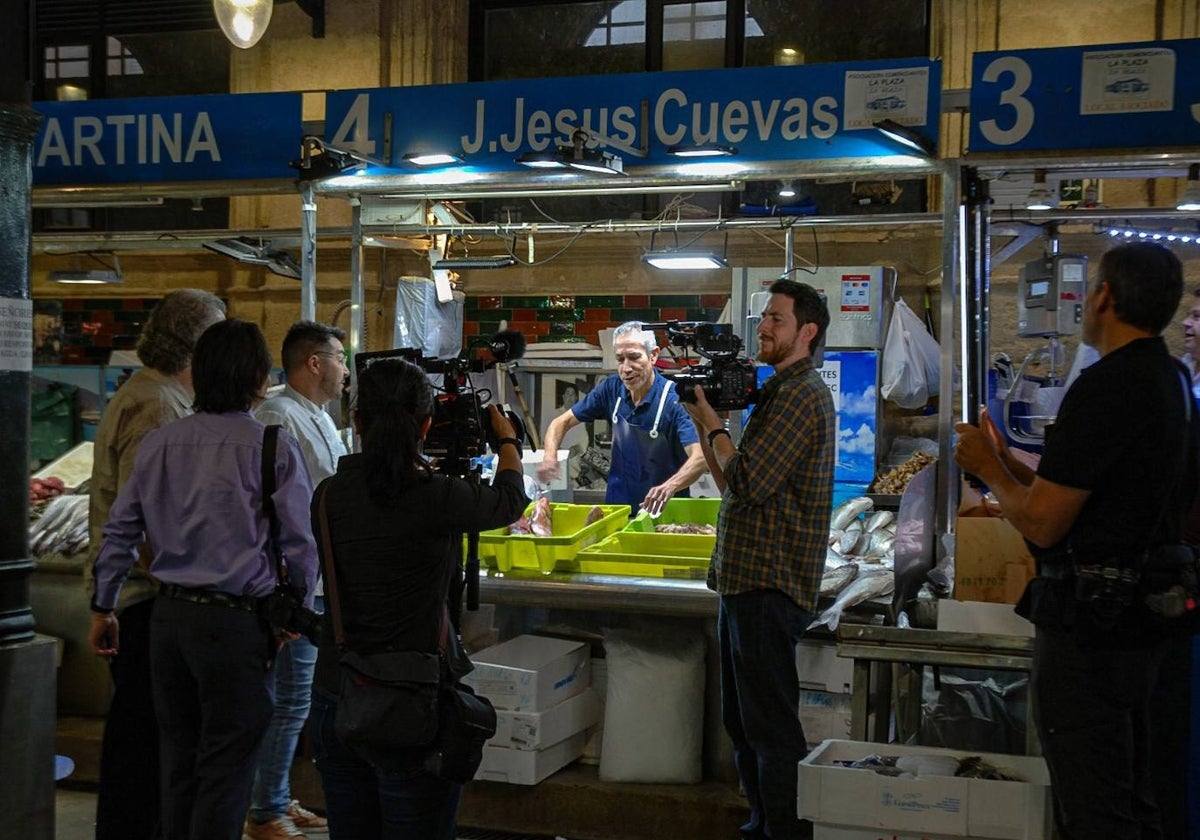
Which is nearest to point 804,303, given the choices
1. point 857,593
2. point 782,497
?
point 782,497

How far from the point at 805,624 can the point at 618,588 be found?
95 centimetres

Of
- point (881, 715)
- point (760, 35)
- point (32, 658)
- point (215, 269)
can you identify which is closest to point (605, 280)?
point (760, 35)

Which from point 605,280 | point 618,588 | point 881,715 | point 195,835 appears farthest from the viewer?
point 605,280

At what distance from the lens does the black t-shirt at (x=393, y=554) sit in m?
2.94

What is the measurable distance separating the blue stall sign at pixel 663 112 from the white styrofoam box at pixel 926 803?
223 centimetres

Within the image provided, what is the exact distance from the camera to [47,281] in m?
10.3

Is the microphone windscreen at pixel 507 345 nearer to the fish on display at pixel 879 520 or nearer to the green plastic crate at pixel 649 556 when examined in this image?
the green plastic crate at pixel 649 556

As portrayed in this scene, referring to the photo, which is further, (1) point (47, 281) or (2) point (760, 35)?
(1) point (47, 281)

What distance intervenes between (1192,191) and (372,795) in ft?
11.5

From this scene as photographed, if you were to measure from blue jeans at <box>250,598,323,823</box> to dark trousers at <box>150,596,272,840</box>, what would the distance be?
0.94 m

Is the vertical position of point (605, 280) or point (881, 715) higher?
point (605, 280)

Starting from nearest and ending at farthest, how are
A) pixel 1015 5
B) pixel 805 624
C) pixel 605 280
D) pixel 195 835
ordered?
pixel 195 835
pixel 805 624
pixel 1015 5
pixel 605 280

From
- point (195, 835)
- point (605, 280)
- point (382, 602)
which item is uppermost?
point (605, 280)

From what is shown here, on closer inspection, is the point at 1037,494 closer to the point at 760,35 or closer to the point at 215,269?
the point at 760,35
